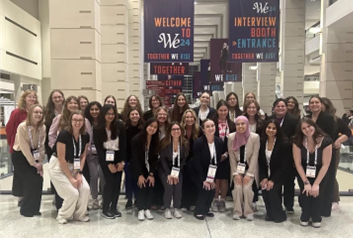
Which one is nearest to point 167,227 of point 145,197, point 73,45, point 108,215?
point 145,197

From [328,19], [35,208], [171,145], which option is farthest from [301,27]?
[35,208]

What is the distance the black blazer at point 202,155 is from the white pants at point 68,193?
1.55m

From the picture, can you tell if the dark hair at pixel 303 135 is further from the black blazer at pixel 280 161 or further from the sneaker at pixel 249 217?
the sneaker at pixel 249 217

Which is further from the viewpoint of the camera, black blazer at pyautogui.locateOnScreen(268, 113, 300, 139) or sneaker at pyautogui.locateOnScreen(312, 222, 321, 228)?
black blazer at pyautogui.locateOnScreen(268, 113, 300, 139)

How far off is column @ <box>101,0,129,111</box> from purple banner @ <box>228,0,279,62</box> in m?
3.90

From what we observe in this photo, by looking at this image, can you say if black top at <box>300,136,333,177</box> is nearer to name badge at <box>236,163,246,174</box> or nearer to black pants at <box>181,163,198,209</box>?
name badge at <box>236,163,246,174</box>

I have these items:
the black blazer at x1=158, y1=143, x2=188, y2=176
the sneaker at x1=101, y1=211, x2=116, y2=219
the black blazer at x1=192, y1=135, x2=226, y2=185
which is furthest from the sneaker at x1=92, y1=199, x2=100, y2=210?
the black blazer at x1=192, y1=135, x2=226, y2=185

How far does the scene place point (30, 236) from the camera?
3658 millimetres

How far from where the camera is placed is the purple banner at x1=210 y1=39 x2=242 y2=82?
12.9 m

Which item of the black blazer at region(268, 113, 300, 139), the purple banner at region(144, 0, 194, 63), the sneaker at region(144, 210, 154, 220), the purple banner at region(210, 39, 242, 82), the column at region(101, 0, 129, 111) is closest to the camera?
the sneaker at region(144, 210, 154, 220)

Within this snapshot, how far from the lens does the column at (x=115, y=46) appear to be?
372 inches

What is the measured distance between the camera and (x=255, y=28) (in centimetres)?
729

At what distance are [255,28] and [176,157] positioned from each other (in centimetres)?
457

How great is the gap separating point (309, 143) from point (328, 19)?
28.3 ft
